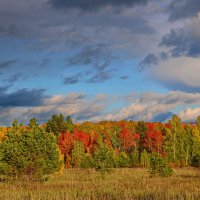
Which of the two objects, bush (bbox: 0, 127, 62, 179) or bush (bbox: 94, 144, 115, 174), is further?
bush (bbox: 94, 144, 115, 174)

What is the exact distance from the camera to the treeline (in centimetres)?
3469

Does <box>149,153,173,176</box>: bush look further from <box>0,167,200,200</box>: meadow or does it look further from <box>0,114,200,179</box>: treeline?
<box>0,167,200,200</box>: meadow

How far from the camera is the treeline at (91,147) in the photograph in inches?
1366

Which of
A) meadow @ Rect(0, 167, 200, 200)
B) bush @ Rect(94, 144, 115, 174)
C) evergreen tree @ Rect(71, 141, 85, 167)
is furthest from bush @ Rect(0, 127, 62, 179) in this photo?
evergreen tree @ Rect(71, 141, 85, 167)

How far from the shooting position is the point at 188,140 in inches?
3543

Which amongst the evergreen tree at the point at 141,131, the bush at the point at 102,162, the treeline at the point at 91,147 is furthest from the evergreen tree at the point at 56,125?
the bush at the point at 102,162

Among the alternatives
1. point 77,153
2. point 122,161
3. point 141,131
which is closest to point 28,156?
point 122,161

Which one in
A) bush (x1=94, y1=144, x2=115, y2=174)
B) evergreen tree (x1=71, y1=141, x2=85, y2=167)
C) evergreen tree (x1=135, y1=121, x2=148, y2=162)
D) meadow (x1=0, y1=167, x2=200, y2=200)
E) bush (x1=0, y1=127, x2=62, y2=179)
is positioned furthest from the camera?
evergreen tree (x1=135, y1=121, x2=148, y2=162)

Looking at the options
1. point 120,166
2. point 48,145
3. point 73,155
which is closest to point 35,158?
point 48,145

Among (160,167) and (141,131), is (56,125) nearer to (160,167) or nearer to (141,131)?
(141,131)

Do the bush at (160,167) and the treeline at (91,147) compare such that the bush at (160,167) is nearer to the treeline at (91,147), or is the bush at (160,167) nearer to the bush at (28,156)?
the treeline at (91,147)

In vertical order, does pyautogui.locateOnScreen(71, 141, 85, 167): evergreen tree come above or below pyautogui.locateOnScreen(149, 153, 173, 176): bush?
above

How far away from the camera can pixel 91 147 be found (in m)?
97.1

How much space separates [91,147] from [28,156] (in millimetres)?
63038
